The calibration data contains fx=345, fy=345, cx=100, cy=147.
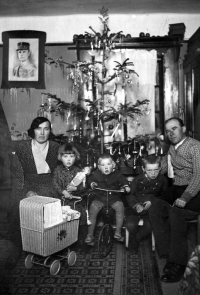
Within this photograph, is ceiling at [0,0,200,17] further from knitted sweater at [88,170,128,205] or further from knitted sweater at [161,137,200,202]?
knitted sweater at [88,170,128,205]

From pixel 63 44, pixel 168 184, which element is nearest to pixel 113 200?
pixel 168 184

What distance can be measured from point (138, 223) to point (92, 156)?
0.65 m

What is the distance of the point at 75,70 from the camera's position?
2934 millimetres

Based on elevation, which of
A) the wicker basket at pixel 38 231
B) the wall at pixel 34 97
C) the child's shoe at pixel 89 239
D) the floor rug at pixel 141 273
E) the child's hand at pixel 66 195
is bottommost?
the floor rug at pixel 141 273

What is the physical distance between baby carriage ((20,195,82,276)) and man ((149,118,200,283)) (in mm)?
592

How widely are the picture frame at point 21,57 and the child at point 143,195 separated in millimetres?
967

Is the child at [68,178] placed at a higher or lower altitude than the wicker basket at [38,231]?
higher

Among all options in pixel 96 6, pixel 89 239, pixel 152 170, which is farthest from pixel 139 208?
pixel 96 6

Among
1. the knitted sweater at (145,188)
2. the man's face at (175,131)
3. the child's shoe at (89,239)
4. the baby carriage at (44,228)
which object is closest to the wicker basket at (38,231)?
the baby carriage at (44,228)

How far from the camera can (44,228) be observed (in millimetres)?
1814

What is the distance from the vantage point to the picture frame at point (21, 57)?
2070mm

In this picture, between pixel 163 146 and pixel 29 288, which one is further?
pixel 163 146

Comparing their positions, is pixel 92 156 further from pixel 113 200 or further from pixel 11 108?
pixel 11 108

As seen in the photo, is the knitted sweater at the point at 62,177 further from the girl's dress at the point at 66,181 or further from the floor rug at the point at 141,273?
the floor rug at the point at 141,273
